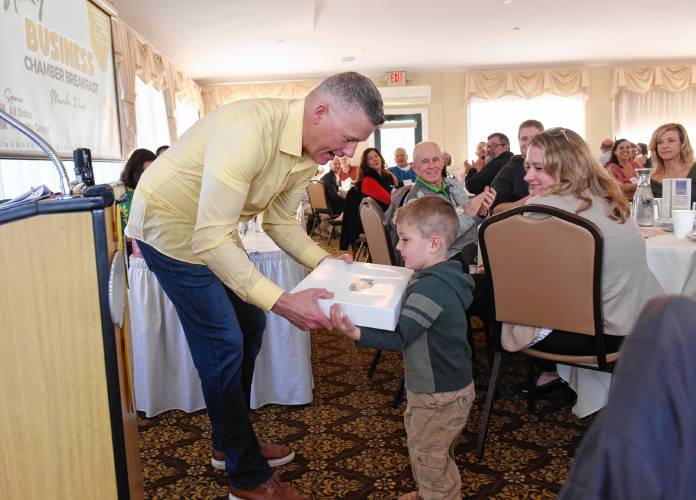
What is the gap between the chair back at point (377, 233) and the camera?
96.9 inches

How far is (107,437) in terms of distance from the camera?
3.00 ft

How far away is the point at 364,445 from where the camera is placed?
2.05m

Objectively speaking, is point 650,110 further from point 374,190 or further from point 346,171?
point 374,190

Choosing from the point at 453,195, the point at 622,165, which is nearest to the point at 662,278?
the point at 453,195

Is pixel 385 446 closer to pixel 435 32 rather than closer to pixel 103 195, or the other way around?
pixel 103 195

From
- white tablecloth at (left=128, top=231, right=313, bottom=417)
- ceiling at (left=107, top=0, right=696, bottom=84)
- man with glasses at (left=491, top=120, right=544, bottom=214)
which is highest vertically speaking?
ceiling at (left=107, top=0, right=696, bottom=84)

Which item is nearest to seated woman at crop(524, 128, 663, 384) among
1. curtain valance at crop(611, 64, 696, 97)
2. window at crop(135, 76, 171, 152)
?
window at crop(135, 76, 171, 152)

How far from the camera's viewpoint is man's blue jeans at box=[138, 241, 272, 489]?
1.57 m

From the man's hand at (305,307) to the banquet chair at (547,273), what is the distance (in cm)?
73

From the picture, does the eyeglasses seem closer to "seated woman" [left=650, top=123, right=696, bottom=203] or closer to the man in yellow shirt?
the man in yellow shirt

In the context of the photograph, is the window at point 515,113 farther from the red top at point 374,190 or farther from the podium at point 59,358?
the podium at point 59,358

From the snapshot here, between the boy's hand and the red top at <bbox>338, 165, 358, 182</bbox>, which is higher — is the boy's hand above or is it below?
below

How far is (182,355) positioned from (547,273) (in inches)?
60.7

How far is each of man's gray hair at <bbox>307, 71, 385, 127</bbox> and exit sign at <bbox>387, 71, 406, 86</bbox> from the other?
9994 mm
